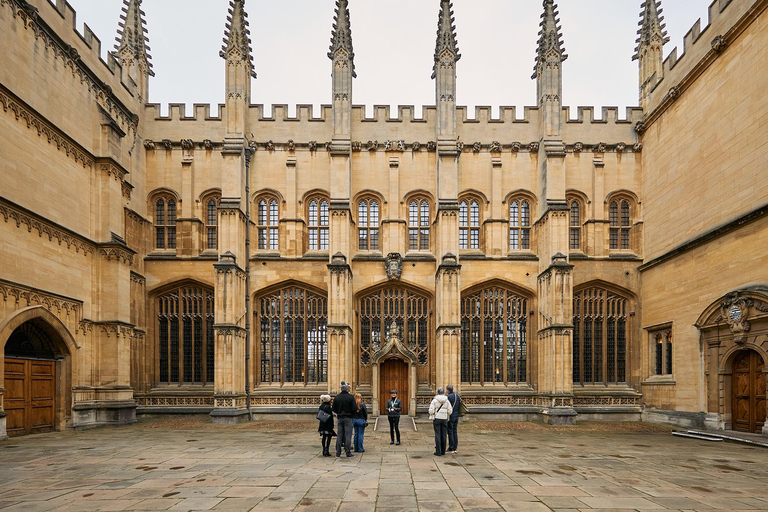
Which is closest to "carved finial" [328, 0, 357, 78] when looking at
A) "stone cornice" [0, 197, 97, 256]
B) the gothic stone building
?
the gothic stone building

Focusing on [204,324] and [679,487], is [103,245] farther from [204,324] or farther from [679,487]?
[679,487]

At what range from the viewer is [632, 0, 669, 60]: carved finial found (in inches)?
922

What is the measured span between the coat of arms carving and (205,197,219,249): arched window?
25.1 ft

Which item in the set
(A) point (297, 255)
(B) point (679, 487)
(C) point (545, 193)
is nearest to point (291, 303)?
(A) point (297, 255)

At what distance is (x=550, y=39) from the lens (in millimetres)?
22438

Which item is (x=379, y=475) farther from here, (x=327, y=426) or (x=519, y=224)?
(x=519, y=224)

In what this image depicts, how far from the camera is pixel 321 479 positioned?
9945 millimetres

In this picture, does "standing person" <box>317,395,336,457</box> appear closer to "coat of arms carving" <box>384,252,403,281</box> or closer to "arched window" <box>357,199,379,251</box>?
"coat of arms carving" <box>384,252,403,281</box>

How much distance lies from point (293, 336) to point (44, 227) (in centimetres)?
1006

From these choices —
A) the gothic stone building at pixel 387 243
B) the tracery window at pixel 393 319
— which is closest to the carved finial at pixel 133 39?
the gothic stone building at pixel 387 243

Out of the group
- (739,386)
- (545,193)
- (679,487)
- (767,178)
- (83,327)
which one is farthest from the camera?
(545,193)

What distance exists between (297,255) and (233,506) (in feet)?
50.4

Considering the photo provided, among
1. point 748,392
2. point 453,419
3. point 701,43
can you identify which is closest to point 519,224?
point 701,43

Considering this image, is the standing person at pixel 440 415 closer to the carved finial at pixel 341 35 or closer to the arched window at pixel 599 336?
the arched window at pixel 599 336
